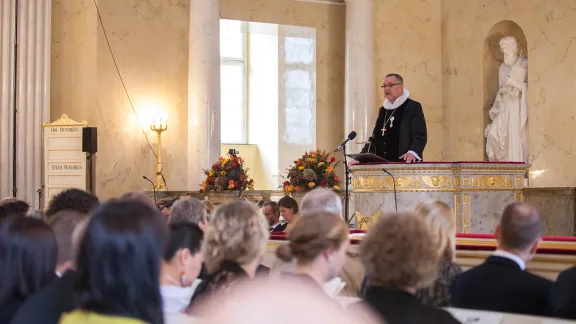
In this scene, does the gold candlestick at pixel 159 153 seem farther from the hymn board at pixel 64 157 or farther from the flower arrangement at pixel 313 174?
the flower arrangement at pixel 313 174

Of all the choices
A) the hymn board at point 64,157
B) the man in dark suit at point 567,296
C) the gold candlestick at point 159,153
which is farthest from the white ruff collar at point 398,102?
the man in dark suit at point 567,296

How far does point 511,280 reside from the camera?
3676mm

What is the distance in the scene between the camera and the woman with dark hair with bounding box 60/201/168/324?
209cm

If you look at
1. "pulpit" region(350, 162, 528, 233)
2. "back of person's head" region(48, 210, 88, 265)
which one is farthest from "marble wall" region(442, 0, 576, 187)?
"back of person's head" region(48, 210, 88, 265)

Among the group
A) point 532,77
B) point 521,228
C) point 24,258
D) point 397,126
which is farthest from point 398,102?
point 24,258

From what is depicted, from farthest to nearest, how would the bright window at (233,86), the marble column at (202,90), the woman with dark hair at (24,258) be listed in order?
the bright window at (233,86) < the marble column at (202,90) < the woman with dark hair at (24,258)

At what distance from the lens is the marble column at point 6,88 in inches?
511

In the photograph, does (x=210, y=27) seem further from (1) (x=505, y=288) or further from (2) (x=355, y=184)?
(1) (x=505, y=288)

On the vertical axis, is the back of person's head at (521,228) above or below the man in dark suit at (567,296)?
above

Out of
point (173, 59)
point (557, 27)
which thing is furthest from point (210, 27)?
point (557, 27)

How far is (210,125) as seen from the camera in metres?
14.0

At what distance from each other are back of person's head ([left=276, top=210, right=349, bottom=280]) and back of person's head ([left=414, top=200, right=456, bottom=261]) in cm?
52

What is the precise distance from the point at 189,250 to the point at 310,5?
12.4 m

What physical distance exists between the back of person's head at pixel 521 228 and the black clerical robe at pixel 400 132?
5524 millimetres
